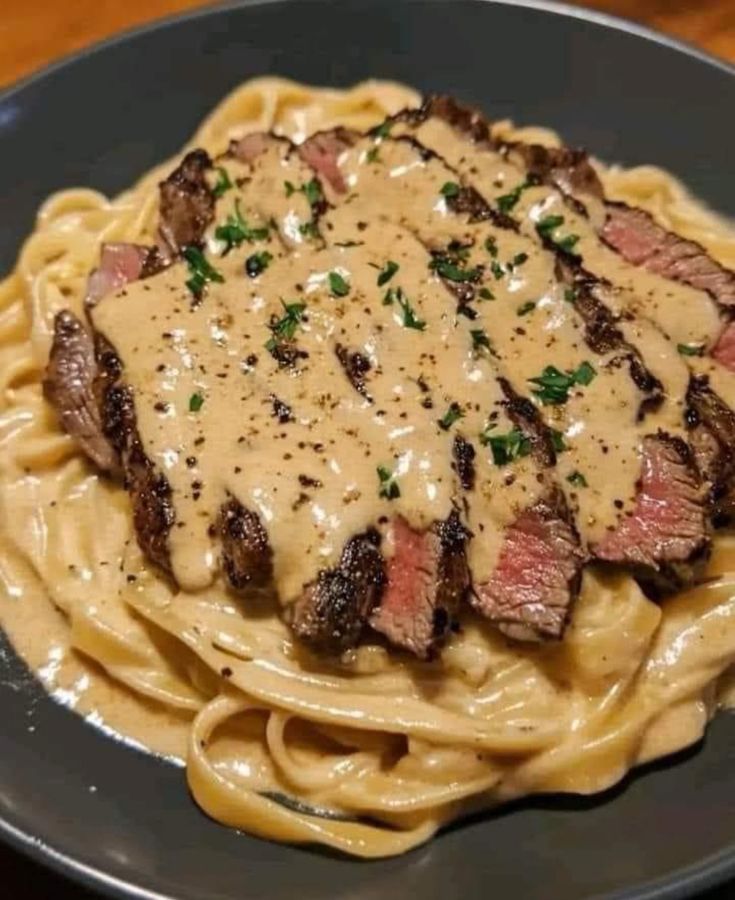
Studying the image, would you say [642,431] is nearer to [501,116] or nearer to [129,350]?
[129,350]

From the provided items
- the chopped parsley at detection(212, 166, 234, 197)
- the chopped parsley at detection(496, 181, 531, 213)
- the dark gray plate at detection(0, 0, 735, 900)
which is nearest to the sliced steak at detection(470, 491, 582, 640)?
the dark gray plate at detection(0, 0, 735, 900)

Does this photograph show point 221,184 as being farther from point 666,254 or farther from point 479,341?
point 666,254

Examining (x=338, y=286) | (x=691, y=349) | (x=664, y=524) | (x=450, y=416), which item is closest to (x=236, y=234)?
(x=338, y=286)

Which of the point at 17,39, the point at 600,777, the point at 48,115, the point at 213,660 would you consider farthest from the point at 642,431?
the point at 17,39

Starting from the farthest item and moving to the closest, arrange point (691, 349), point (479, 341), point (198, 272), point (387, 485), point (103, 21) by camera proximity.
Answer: point (103, 21)
point (198, 272)
point (691, 349)
point (479, 341)
point (387, 485)

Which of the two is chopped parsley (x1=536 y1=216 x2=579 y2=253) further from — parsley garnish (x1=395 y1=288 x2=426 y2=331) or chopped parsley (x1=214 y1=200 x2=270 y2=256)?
chopped parsley (x1=214 y1=200 x2=270 y2=256)
